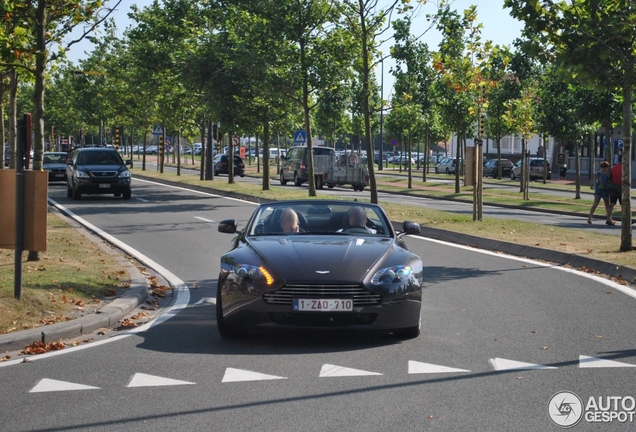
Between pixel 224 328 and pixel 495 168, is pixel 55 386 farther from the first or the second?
pixel 495 168

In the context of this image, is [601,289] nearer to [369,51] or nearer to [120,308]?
[120,308]

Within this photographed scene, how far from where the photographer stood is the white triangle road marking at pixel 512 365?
7.68 meters

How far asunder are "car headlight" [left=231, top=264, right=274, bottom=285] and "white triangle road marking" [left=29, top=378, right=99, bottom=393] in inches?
80.4

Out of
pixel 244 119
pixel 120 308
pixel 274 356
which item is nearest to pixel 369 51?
pixel 244 119

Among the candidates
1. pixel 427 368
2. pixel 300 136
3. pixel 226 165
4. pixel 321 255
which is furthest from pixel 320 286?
pixel 226 165

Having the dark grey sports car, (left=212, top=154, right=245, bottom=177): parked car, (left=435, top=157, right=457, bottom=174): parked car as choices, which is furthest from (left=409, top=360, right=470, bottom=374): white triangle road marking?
(left=435, top=157, right=457, bottom=174): parked car

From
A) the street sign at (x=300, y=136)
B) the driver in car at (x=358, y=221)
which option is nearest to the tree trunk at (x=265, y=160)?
the street sign at (x=300, y=136)

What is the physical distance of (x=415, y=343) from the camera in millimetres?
8812

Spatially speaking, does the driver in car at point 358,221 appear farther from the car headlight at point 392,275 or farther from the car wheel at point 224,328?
the car wheel at point 224,328

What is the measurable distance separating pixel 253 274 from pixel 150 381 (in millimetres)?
1752

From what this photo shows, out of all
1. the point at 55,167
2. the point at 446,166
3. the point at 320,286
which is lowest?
the point at 320,286

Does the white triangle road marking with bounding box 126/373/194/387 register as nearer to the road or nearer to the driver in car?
the road

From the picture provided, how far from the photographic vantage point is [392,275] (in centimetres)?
877

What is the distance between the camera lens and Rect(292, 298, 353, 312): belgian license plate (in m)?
8.44
